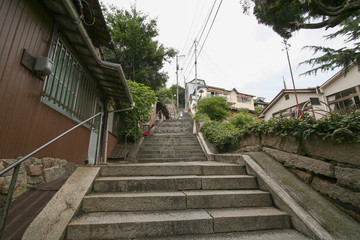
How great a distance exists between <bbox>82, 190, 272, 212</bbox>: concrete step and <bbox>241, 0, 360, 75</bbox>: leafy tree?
→ 19.1 ft

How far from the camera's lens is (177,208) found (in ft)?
6.98

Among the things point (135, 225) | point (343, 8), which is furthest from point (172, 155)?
point (343, 8)

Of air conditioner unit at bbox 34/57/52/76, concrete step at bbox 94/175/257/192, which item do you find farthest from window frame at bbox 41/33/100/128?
concrete step at bbox 94/175/257/192

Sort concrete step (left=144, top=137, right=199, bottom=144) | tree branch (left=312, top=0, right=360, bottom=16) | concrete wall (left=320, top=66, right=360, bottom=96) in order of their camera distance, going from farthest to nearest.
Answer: concrete wall (left=320, top=66, right=360, bottom=96)
concrete step (left=144, top=137, right=199, bottom=144)
tree branch (left=312, top=0, right=360, bottom=16)

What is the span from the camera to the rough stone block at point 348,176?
181 cm

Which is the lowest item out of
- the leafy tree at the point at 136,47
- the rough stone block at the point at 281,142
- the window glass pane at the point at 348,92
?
the rough stone block at the point at 281,142

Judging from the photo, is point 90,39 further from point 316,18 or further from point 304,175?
point 316,18

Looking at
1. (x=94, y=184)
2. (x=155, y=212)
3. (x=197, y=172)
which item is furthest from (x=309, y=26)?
(x=94, y=184)

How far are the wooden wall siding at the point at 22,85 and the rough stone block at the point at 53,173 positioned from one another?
25cm

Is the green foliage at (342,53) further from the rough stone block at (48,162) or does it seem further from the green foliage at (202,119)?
the rough stone block at (48,162)

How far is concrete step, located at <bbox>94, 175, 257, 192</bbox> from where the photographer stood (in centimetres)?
239

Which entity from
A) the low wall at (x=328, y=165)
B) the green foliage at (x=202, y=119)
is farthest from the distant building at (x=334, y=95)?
the low wall at (x=328, y=165)

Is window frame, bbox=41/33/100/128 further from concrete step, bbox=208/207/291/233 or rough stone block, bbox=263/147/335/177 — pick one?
rough stone block, bbox=263/147/335/177

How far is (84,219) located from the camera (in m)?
1.80
